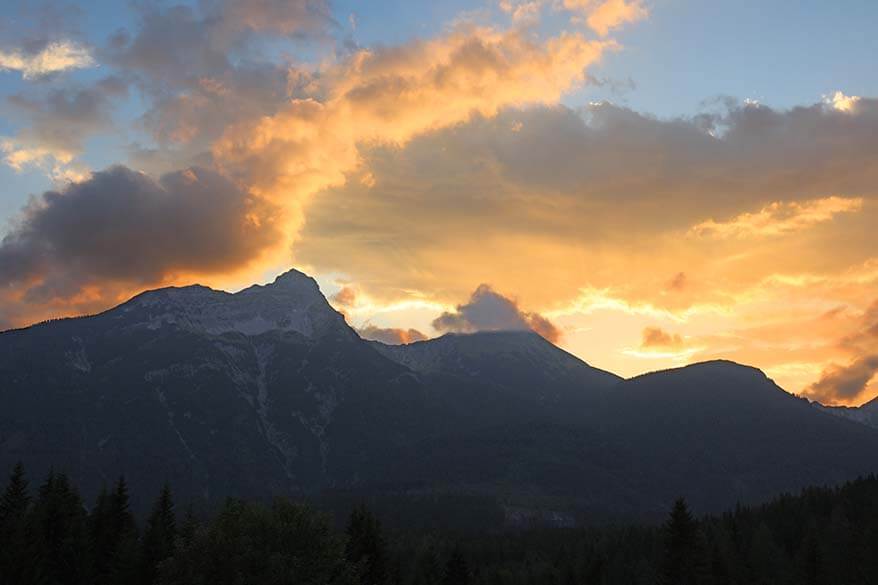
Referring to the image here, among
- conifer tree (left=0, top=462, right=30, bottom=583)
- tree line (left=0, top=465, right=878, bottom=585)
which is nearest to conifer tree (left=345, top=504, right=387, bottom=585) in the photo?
tree line (left=0, top=465, right=878, bottom=585)

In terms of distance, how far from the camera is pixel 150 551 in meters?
111

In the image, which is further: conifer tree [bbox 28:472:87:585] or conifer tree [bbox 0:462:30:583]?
conifer tree [bbox 28:472:87:585]

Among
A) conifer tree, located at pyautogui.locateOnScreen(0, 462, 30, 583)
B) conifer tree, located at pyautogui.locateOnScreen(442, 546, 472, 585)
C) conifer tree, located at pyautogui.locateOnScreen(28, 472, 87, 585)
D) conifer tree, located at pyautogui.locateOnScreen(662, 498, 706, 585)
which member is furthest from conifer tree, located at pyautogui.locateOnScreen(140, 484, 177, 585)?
conifer tree, located at pyautogui.locateOnScreen(662, 498, 706, 585)

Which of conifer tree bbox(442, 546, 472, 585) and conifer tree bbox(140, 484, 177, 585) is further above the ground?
conifer tree bbox(140, 484, 177, 585)

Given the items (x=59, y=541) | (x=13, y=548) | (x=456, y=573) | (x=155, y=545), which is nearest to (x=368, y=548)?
(x=456, y=573)

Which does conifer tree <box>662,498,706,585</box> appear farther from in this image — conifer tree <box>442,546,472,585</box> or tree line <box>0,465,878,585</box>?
conifer tree <box>442,546,472,585</box>

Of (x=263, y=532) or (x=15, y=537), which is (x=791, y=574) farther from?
(x=15, y=537)

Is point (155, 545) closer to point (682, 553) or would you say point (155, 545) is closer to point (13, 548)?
point (13, 548)

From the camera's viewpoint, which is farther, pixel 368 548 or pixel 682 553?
pixel 368 548

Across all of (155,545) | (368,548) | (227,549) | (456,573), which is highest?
(227,549)

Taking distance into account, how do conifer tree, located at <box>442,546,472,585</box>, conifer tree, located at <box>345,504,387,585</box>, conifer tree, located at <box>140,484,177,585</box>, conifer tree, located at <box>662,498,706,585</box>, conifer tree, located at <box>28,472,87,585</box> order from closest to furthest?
conifer tree, located at <box>662,498,706,585</box> → conifer tree, located at <box>28,472,87,585</box> → conifer tree, located at <box>140,484,177,585</box> → conifer tree, located at <box>345,504,387,585</box> → conifer tree, located at <box>442,546,472,585</box>

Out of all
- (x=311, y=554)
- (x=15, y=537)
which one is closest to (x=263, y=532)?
(x=311, y=554)

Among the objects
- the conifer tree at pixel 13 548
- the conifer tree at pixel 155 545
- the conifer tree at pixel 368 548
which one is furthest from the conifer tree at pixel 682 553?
the conifer tree at pixel 13 548

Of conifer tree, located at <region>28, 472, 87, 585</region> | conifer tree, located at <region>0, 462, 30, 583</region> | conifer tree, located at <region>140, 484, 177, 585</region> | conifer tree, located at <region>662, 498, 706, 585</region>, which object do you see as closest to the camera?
conifer tree, located at <region>0, 462, 30, 583</region>
